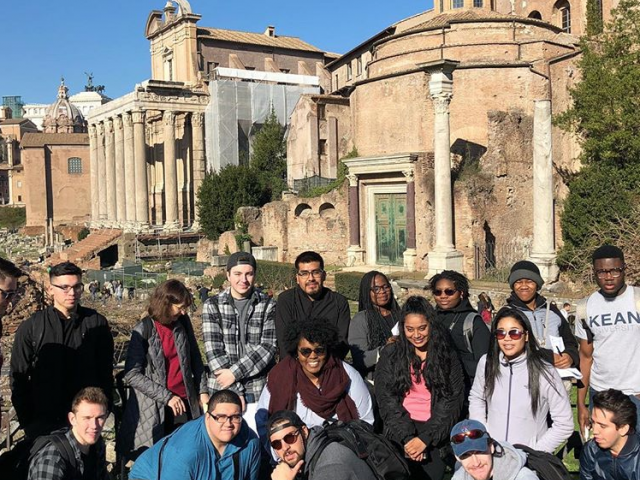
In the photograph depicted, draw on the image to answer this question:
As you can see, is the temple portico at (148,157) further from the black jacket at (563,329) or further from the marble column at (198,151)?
the black jacket at (563,329)

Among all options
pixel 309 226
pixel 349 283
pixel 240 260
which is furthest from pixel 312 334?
pixel 309 226

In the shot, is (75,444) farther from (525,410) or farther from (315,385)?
(525,410)

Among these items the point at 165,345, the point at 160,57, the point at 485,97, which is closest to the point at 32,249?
the point at 160,57

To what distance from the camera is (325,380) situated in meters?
4.62

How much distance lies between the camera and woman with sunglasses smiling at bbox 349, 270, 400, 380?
5.54 meters

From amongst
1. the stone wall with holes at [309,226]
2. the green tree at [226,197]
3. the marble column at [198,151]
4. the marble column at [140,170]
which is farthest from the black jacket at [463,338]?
the marble column at [198,151]

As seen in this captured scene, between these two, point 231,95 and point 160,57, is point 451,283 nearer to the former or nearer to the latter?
point 231,95

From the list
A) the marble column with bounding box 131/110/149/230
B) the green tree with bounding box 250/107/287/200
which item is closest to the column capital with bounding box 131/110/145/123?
the marble column with bounding box 131/110/149/230

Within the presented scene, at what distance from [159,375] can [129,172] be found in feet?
131

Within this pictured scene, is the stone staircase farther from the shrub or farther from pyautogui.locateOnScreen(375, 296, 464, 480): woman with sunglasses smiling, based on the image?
pyautogui.locateOnScreen(375, 296, 464, 480): woman with sunglasses smiling

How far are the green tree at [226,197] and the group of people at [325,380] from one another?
3004 cm

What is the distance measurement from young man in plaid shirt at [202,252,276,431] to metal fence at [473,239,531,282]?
14877mm

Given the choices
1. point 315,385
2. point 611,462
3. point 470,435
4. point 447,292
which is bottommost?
point 611,462

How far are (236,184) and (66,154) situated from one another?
33966mm
